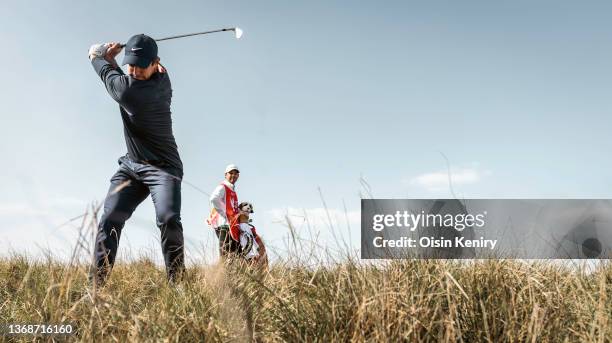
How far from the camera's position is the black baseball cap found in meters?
4.80

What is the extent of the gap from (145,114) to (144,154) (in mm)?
339

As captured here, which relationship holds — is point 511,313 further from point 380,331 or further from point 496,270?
point 380,331

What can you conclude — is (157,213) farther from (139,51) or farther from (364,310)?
(364,310)

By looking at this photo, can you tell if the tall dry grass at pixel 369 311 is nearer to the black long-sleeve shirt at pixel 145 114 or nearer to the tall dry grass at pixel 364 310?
the tall dry grass at pixel 364 310

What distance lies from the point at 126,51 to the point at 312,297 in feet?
9.88

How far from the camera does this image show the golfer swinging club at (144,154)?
4781mm

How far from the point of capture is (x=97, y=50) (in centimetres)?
521

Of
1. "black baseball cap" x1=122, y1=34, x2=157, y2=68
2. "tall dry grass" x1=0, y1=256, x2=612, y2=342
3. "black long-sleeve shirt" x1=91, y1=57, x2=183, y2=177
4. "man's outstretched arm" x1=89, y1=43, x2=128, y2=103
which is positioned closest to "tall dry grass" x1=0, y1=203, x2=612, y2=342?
"tall dry grass" x1=0, y1=256, x2=612, y2=342

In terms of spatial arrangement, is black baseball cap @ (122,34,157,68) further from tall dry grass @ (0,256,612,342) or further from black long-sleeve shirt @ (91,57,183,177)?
tall dry grass @ (0,256,612,342)

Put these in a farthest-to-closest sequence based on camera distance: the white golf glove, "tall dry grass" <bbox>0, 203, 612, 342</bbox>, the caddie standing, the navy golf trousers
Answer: the caddie standing, the white golf glove, the navy golf trousers, "tall dry grass" <bbox>0, 203, 612, 342</bbox>

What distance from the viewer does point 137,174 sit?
4.97m

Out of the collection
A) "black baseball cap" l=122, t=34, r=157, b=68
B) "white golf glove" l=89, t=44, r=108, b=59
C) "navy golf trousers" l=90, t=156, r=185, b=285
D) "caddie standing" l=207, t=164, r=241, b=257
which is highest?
"white golf glove" l=89, t=44, r=108, b=59

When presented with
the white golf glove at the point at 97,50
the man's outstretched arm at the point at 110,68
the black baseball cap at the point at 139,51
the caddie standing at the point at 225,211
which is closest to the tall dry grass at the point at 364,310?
the man's outstretched arm at the point at 110,68

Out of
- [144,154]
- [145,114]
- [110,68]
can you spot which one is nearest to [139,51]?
[110,68]
